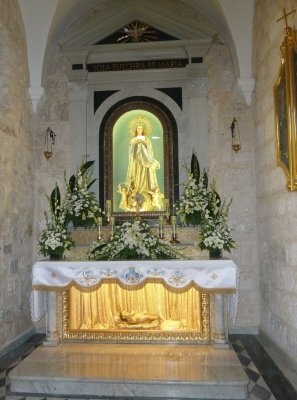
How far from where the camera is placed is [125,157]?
271 inches

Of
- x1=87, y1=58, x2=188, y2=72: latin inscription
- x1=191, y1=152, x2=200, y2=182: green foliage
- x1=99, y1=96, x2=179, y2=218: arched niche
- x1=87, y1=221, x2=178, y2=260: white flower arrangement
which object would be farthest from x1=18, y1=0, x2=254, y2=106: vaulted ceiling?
x1=87, y1=221, x2=178, y2=260: white flower arrangement

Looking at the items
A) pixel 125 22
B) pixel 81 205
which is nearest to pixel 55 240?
pixel 81 205

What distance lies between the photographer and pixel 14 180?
18.5 feet

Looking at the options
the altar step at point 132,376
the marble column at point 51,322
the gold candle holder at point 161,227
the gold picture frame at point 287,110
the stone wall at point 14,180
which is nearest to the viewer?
the altar step at point 132,376

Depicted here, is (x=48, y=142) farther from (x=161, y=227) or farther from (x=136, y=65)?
(x=161, y=227)

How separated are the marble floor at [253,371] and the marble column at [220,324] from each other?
0.32 m

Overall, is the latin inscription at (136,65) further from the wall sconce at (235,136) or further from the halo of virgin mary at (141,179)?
the wall sconce at (235,136)

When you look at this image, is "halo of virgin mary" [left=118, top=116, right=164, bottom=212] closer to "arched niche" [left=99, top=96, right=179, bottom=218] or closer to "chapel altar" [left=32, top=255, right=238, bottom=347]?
"arched niche" [left=99, top=96, right=179, bottom=218]

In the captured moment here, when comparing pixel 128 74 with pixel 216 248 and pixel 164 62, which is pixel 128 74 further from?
pixel 216 248

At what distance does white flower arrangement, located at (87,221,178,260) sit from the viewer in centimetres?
500

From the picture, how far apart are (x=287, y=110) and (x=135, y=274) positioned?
265 cm

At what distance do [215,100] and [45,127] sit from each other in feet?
9.85

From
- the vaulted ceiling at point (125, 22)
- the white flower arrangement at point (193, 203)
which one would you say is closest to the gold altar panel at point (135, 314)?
the white flower arrangement at point (193, 203)

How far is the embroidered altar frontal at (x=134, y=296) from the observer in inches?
183
